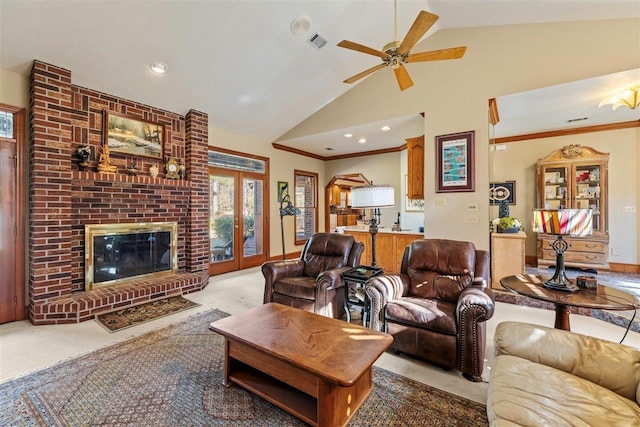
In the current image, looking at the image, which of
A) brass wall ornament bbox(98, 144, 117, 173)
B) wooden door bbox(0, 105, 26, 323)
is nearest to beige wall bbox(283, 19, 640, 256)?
brass wall ornament bbox(98, 144, 117, 173)

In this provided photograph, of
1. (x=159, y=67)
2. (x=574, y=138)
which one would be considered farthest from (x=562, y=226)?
(x=574, y=138)

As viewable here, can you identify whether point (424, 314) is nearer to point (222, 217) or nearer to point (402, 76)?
point (402, 76)

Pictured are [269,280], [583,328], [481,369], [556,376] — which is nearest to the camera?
[556,376]

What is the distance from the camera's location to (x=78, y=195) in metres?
3.48

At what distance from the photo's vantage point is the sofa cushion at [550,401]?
1.11m

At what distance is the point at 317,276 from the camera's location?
327 centimetres

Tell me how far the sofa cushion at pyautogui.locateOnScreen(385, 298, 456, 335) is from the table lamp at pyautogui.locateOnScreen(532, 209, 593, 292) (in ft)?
2.55

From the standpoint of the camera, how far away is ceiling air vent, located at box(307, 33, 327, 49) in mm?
3654

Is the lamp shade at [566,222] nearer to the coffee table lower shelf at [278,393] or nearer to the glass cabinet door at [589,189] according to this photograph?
the coffee table lower shelf at [278,393]

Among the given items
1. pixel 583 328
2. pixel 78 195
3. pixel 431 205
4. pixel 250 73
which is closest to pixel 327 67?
pixel 250 73

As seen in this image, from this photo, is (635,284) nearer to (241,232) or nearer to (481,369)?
(481,369)

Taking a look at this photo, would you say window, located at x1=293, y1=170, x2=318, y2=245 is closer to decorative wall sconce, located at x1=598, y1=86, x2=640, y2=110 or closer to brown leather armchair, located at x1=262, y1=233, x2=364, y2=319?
brown leather armchair, located at x1=262, y1=233, x2=364, y2=319

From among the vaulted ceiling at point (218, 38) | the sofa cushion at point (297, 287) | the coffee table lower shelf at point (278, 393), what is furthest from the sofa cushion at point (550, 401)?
the vaulted ceiling at point (218, 38)

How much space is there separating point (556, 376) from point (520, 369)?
0.15 meters
